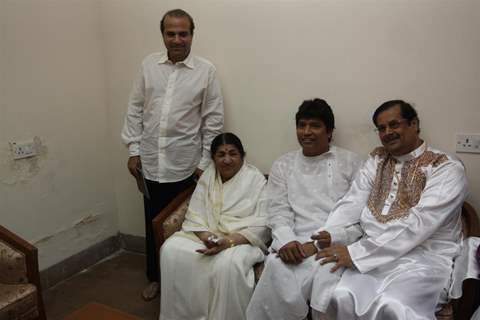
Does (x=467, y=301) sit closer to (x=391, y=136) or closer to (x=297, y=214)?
(x=391, y=136)

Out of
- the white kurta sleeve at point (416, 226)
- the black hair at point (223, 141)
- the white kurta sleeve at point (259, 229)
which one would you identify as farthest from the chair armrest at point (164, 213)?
the white kurta sleeve at point (416, 226)

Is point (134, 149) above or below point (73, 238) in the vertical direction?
above

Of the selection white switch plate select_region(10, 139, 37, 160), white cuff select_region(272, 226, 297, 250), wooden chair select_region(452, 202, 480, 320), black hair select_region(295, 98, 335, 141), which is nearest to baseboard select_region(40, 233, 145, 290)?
white switch plate select_region(10, 139, 37, 160)

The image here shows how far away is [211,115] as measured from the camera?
2.54 m

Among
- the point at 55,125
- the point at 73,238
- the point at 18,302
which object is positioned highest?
the point at 55,125

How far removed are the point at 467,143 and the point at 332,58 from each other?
84 centimetres

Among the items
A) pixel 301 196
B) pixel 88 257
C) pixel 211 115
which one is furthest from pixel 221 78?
pixel 88 257

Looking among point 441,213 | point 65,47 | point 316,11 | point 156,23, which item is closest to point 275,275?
point 441,213

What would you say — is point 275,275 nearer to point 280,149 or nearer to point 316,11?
point 280,149

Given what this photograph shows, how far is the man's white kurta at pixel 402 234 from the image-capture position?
1.67 metres

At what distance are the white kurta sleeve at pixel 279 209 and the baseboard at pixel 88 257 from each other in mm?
1400

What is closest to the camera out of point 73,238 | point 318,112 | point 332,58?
point 318,112

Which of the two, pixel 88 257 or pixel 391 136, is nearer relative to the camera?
pixel 391 136

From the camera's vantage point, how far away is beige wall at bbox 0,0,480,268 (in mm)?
2168
